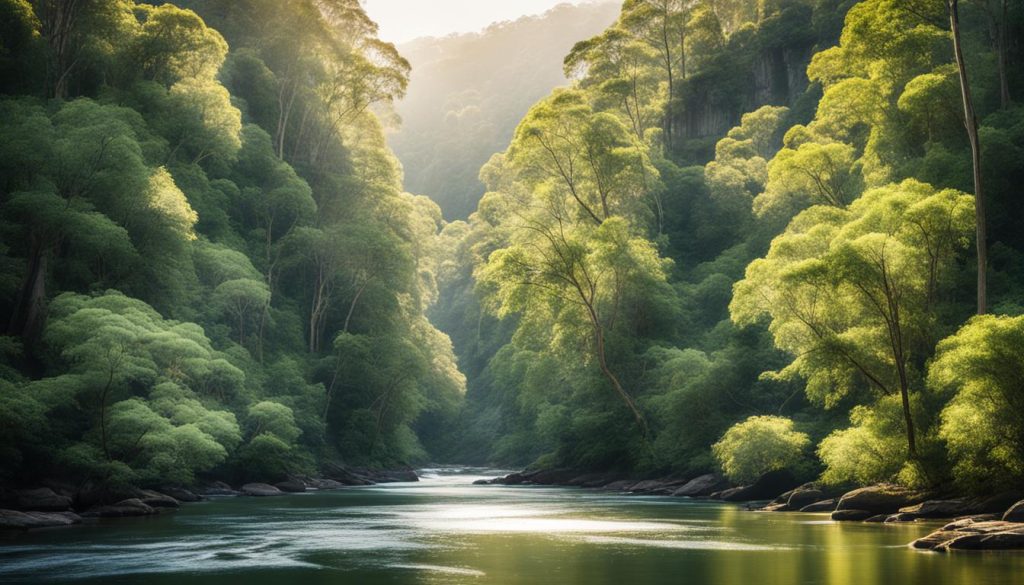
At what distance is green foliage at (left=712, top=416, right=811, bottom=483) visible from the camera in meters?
38.2

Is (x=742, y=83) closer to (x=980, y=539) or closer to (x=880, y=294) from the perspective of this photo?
(x=880, y=294)

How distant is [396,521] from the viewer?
1208 inches

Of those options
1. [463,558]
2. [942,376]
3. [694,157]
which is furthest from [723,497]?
[694,157]

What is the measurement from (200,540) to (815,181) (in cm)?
3792

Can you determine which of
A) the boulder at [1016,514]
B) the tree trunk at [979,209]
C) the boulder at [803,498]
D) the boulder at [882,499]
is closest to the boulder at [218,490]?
the boulder at [803,498]

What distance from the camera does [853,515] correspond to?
29.6m

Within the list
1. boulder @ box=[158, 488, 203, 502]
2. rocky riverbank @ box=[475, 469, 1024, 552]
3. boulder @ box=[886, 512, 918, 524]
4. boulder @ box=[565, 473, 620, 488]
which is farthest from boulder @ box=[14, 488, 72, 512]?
boulder @ box=[565, 473, 620, 488]

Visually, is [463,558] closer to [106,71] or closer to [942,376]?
[942,376]

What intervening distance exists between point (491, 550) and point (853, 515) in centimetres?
1415

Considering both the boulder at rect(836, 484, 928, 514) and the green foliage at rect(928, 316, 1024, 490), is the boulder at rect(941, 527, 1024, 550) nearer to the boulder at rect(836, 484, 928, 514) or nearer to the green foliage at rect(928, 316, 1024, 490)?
the green foliage at rect(928, 316, 1024, 490)

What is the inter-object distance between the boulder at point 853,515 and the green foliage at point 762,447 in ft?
26.5

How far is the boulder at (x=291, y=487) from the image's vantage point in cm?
5003

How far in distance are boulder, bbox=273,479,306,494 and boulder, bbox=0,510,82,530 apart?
20.3 m

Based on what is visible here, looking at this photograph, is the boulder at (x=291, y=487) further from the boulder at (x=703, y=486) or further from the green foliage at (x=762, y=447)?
the green foliage at (x=762, y=447)
